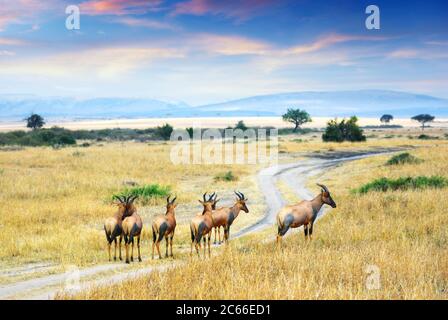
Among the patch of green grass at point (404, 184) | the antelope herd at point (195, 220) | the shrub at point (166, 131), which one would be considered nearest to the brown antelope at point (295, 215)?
the antelope herd at point (195, 220)

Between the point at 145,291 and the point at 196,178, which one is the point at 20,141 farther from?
the point at 145,291

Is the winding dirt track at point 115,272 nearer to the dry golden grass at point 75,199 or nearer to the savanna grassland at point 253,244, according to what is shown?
the savanna grassland at point 253,244

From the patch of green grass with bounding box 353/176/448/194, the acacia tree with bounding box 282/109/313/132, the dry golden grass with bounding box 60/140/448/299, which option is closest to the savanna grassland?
the dry golden grass with bounding box 60/140/448/299

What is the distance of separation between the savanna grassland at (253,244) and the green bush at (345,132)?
53.5 meters

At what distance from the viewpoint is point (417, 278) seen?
10570 millimetres

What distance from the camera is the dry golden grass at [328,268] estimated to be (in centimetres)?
927

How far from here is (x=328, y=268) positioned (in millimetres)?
11086

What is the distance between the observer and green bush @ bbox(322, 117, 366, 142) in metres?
89.2

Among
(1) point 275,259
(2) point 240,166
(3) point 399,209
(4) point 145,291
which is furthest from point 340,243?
(2) point 240,166

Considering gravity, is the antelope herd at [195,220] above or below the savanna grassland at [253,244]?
above

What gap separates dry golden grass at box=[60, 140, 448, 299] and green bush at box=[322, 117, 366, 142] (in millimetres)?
71737

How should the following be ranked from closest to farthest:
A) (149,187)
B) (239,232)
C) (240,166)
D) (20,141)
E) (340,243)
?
(340,243)
(239,232)
(149,187)
(240,166)
(20,141)

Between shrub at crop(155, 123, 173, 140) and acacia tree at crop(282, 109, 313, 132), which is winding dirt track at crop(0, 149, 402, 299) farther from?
acacia tree at crop(282, 109, 313, 132)

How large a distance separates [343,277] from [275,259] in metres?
1.94
